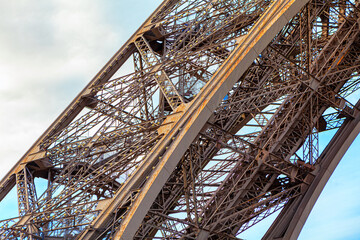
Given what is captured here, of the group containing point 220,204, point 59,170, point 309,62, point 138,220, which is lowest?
point 138,220

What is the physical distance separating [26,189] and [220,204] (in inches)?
203

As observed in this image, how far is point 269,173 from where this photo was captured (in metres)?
16.5

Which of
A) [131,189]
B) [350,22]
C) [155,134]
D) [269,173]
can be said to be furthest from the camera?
[350,22]

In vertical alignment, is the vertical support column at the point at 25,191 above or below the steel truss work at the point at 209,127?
below

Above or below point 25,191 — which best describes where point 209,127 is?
above

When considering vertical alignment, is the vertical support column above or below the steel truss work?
below

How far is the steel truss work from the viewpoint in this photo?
42.7ft

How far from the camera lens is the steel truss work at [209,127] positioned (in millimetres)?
13000

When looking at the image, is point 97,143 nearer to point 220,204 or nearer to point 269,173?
point 220,204

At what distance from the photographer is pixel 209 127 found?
1395cm

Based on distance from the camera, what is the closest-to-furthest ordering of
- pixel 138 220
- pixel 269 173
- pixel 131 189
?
pixel 138 220 → pixel 131 189 → pixel 269 173

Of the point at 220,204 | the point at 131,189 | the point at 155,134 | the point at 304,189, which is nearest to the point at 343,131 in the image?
the point at 304,189

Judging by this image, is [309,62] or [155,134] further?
[309,62]

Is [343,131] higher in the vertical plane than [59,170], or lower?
higher
